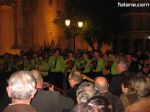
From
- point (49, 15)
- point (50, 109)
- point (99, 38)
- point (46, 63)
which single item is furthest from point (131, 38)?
point (50, 109)

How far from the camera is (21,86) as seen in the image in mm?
5023

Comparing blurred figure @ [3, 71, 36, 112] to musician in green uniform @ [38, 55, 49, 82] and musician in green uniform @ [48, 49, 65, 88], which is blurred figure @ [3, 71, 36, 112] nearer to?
musician in green uniform @ [48, 49, 65, 88]

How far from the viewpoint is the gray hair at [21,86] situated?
5.00m

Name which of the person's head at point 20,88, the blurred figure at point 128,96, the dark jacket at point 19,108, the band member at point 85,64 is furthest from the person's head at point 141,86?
the band member at point 85,64

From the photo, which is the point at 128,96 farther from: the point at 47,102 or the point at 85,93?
the point at 85,93

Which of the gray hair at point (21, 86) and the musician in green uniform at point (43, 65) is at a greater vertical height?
the gray hair at point (21, 86)

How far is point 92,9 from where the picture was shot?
151 feet

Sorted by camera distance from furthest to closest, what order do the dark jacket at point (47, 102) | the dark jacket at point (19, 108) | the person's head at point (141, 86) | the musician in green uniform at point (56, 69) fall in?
the musician in green uniform at point (56, 69), the dark jacket at point (47, 102), the person's head at point (141, 86), the dark jacket at point (19, 108)

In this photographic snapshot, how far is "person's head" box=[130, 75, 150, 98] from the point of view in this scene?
6663 mm

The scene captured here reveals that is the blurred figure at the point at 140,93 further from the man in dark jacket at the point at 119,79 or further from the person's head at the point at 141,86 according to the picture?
the man in dark jacket at the point at 119,79

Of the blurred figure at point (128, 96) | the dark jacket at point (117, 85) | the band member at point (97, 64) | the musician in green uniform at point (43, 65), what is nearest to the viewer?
the blurred figure at point (128, 96)

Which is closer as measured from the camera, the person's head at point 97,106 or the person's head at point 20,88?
the person's head at point 97,106

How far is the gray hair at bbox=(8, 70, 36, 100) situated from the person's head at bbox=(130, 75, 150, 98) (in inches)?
77.0

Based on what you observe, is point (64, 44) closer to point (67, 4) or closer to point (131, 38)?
point (67, 4)
